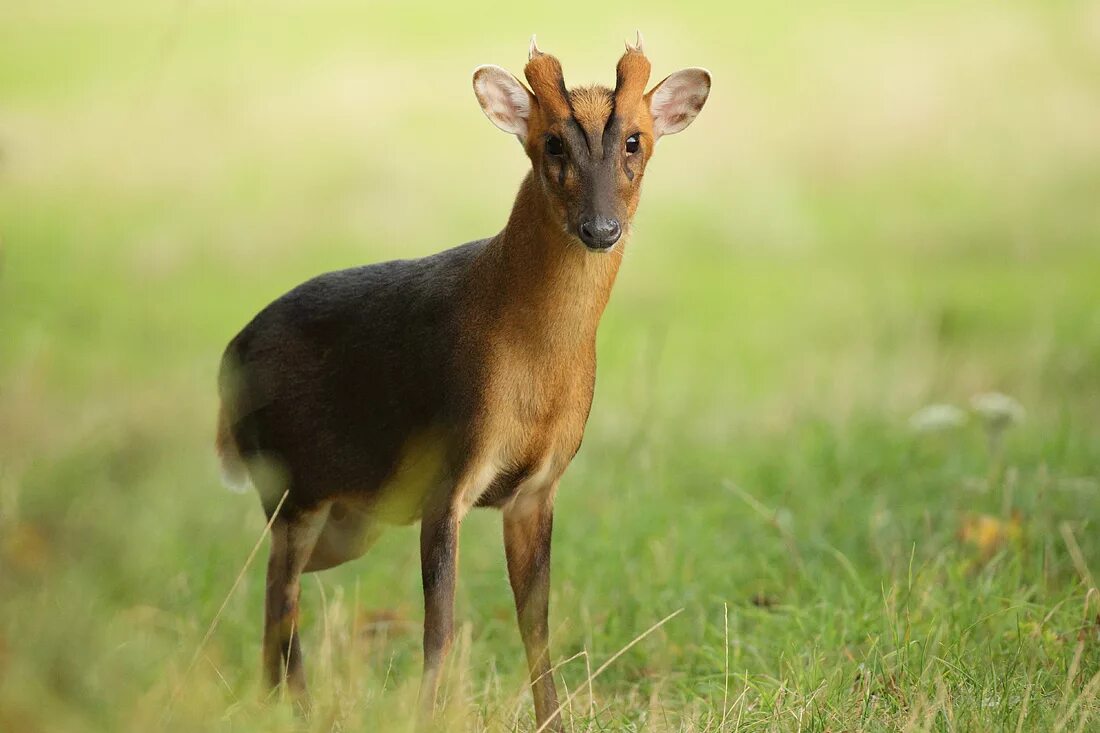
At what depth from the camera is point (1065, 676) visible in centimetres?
436

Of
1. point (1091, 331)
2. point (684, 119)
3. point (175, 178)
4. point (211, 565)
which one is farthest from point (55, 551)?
point (175, 178)

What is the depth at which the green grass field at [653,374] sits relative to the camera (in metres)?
3.80

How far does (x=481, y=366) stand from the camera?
4.28m

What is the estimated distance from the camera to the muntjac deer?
4.23 meters

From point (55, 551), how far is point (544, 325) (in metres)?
1.69

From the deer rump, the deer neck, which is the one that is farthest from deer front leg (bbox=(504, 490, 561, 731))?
the deer neck

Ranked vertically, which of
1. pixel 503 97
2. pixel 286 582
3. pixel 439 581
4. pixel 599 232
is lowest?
pixel 286 582

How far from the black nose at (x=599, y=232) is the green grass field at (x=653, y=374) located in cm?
114

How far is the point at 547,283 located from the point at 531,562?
2.96 feet

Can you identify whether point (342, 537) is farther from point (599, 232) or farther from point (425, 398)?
point (599, 232)

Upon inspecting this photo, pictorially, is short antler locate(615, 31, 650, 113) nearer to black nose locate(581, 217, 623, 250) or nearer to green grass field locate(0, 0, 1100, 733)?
black nose locate(581, 217, 623, 250)

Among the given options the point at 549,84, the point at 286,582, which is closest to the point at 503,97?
the point at 549,84

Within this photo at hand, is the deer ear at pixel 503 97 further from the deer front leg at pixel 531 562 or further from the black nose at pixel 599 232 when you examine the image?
the deer front leg at pixel 531 562

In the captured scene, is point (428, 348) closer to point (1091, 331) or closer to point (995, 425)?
point (995, 425)
